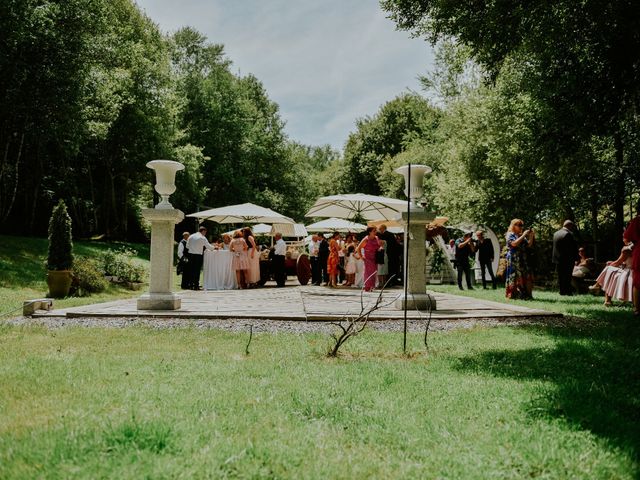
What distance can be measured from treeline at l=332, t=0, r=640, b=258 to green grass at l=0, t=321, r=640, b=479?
225 inches

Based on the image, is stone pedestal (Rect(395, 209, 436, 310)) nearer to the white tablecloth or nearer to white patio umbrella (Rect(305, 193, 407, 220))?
white patio umbrella (Rect(305, 193, 407, 220))

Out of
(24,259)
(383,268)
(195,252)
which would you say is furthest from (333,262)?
(24,259)

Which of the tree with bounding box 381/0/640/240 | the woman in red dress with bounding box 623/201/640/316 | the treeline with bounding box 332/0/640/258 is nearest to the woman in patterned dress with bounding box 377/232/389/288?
the treeline with bounding box 332/0/640/258

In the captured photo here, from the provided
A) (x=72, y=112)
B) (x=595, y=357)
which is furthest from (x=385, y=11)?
(x=72, y=112)

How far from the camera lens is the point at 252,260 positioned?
16.7 metres

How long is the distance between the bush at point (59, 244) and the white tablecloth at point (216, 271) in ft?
14.9

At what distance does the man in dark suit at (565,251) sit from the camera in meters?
12.9

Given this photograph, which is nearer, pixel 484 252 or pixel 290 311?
pixel 290 311

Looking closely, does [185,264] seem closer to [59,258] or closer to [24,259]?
[59,258]

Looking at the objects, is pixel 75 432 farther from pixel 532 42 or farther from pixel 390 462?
pixel 532 42

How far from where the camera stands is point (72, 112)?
19094mm

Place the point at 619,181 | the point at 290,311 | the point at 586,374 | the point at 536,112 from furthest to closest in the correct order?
the point at 619,181 < the point at 536,112 < the point at 290,311 < the point at 586,374

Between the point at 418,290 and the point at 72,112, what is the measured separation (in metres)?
15.7

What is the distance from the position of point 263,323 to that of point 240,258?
899 centimetres
